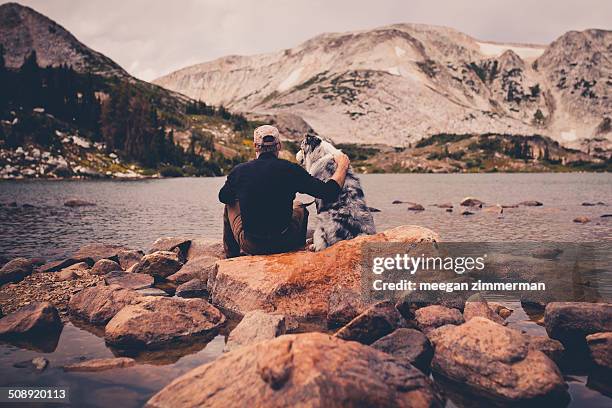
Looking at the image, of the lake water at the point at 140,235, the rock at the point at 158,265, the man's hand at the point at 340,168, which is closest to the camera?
the lake water at the point at 140,235

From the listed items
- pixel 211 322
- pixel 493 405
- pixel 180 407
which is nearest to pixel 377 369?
pixel 493 405

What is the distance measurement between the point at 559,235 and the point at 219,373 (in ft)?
78.8

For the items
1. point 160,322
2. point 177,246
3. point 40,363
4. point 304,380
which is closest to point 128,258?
point 177,246

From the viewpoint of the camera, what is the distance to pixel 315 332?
252 inches

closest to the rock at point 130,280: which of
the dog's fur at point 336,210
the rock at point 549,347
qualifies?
the dog's fur at point 336,210

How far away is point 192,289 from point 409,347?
676 centimetres

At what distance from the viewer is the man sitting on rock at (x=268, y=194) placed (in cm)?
1001

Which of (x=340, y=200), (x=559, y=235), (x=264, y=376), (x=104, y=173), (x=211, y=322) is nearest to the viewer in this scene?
(x=264, y=376)

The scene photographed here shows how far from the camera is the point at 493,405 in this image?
247 inches

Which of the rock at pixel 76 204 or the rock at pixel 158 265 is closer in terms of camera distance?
the rock at pixel 158 265

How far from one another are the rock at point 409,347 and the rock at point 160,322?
346cm

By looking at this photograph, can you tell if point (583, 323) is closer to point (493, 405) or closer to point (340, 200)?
point (493, 405)

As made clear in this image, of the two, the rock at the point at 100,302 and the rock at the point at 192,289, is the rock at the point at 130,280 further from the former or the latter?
the rock at the point at 100,302

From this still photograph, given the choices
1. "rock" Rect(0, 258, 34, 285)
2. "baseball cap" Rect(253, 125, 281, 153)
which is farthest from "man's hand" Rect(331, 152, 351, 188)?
"rock" Rect(0, 258, 34, 285)
